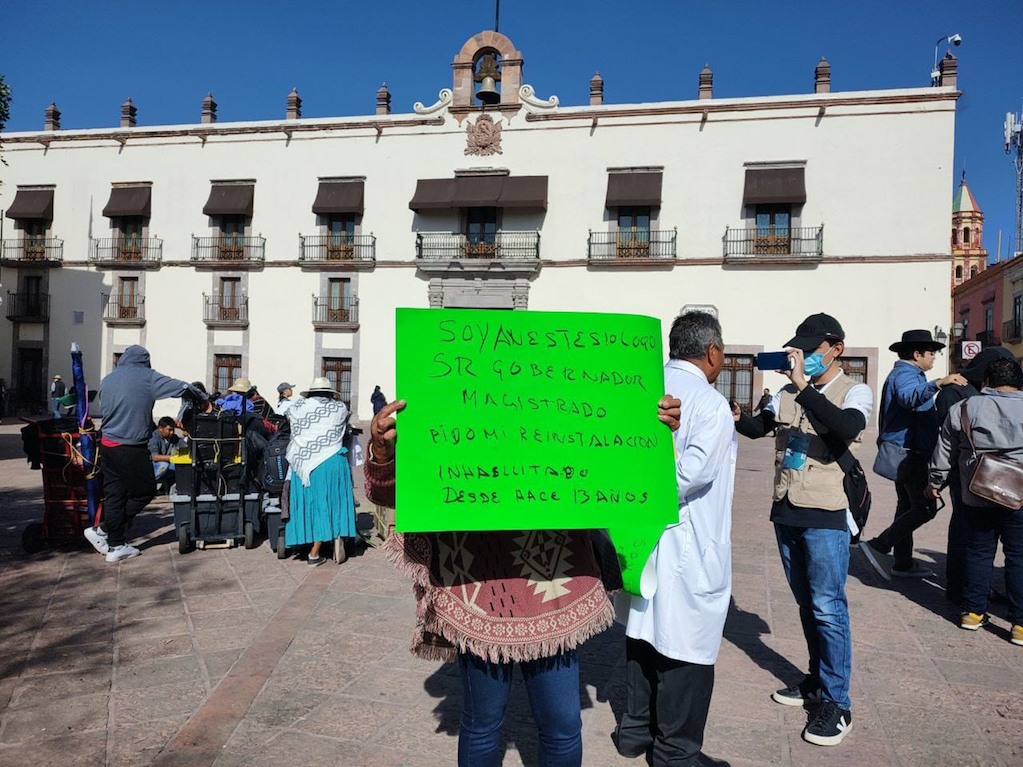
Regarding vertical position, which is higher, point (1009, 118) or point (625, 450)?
point (1009, 118)

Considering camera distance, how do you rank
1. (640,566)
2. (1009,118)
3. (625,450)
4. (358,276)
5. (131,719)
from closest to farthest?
(625,450) → (640,566) → (131,719) → (358,276) → (1009,118)

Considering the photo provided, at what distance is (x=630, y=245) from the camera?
21.0 meters

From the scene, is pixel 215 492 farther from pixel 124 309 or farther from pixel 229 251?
pixel 124 309

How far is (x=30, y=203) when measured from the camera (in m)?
24.7

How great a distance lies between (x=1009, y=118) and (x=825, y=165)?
37114mm

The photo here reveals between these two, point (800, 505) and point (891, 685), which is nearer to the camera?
point (800, 505)

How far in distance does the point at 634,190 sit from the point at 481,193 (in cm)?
480

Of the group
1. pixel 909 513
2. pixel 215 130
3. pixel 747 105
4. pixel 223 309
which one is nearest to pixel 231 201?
pixel 215 130

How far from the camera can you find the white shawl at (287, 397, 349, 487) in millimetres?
5590

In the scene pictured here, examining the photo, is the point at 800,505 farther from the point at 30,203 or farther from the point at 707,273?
the point at 30,203

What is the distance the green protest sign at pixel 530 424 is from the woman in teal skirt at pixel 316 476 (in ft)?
12.9

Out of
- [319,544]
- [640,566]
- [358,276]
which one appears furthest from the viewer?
[358,276]

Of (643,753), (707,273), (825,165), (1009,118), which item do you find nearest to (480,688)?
(643,753)

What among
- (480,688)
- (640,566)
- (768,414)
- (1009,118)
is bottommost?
(480,688)
